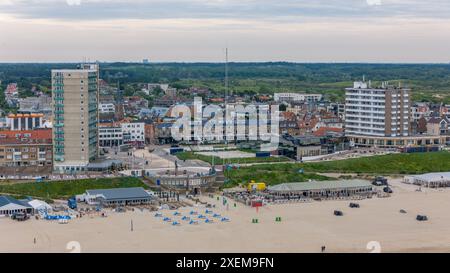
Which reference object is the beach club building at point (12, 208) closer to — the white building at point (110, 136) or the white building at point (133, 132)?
the white building at point (110, 136)

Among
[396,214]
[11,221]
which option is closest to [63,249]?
[11,221]

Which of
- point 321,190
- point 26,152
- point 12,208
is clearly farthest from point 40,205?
point 321,190

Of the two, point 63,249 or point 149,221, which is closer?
point 63,249

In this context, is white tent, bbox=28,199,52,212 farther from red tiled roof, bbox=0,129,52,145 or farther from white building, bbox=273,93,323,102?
white building, bbox=273,93,323,102

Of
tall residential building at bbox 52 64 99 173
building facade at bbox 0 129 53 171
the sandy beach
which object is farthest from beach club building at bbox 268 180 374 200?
building facade at bbox 0 129 53 171

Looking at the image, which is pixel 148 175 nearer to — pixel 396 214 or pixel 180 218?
pixel 180 218

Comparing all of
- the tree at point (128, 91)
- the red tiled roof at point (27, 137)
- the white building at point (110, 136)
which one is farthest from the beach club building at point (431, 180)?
the tree at point (128, 91)
